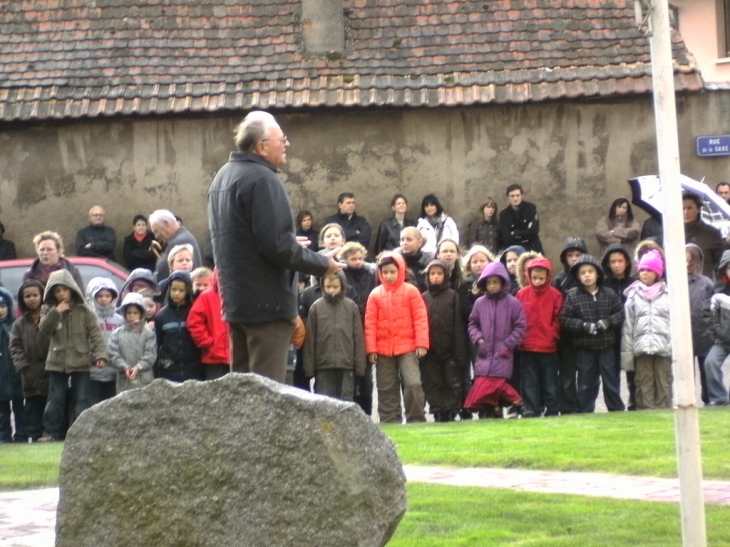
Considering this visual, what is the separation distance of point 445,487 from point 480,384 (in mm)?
4772

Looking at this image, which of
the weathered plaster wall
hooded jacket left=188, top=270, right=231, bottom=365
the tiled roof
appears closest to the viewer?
hooded jacket left=188, top=270, right=231, bottom=365

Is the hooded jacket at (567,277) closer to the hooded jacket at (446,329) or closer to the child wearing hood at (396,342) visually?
the hooded jacket at (446,329)

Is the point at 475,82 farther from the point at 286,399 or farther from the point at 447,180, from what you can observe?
the point at 286,399

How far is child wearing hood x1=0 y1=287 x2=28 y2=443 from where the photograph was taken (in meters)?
13.2

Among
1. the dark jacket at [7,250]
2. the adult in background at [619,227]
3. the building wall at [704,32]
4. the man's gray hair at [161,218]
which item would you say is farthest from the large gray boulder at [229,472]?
the building wall at [704,32]

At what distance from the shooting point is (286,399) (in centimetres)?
577

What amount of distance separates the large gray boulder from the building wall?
32.8 m

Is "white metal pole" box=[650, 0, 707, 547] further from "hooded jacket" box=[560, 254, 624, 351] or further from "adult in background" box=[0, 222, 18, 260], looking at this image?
"adult in background" box=[0, 222, 18, 260]

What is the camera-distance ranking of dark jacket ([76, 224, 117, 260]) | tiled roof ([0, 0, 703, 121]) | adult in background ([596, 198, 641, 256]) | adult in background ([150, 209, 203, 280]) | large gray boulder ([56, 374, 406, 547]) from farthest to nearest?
tiled roof ([0, 0, 703, 121]), dark jacket ([76, 224, 117, 260]), adult in background ([596, 198, 641, 256]), adult in background ([150, 209, 203, 280]), large gray boulder ([56, 374, 406, 547])

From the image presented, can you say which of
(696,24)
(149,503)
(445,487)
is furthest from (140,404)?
(696,24)

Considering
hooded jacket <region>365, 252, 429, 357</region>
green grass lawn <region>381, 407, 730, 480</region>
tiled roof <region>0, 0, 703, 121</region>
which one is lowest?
green grass lawn <region>381, 407, 730, 480</region>

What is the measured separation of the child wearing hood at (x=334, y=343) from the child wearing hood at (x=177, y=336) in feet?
3.66

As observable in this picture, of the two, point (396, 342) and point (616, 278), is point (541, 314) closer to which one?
point (616, 278)

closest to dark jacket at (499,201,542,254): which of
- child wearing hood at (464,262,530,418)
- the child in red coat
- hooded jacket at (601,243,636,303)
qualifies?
hooded jacket at (601,243,636,303)
